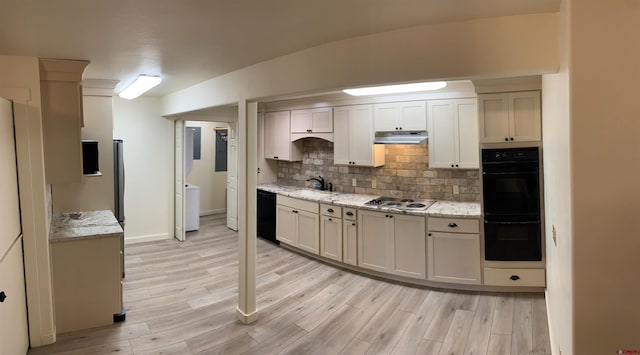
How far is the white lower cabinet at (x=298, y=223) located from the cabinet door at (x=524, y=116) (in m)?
2.63

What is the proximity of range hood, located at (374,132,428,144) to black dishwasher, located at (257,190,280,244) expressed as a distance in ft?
6.77

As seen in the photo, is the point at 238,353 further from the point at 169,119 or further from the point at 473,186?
the point at 169,119

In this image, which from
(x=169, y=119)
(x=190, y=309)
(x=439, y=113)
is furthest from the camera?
(x=169, y=119)

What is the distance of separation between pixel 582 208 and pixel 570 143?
27 cm

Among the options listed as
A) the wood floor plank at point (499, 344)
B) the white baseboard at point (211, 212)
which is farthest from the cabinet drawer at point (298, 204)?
the white baseboard at point (211, 212)

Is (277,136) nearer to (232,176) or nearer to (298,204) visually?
(232,176)

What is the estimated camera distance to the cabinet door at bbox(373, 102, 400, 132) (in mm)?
4633

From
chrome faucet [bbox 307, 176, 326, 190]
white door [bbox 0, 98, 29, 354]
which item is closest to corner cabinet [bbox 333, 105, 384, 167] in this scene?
chrome faucet [bbox 307, 176, 326, 190]

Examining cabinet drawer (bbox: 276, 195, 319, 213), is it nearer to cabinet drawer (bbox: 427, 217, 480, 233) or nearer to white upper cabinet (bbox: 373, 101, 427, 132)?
white upper cabinet (bbox: 373, 101, 427, 132)

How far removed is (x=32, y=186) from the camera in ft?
9.50

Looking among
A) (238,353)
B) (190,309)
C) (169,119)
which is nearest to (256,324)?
(238,353)

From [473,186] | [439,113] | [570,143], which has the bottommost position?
[473,186]

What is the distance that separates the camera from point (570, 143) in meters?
1.47

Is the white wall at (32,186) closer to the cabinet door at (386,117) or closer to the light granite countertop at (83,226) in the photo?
the light granite countertop at (83,226)
